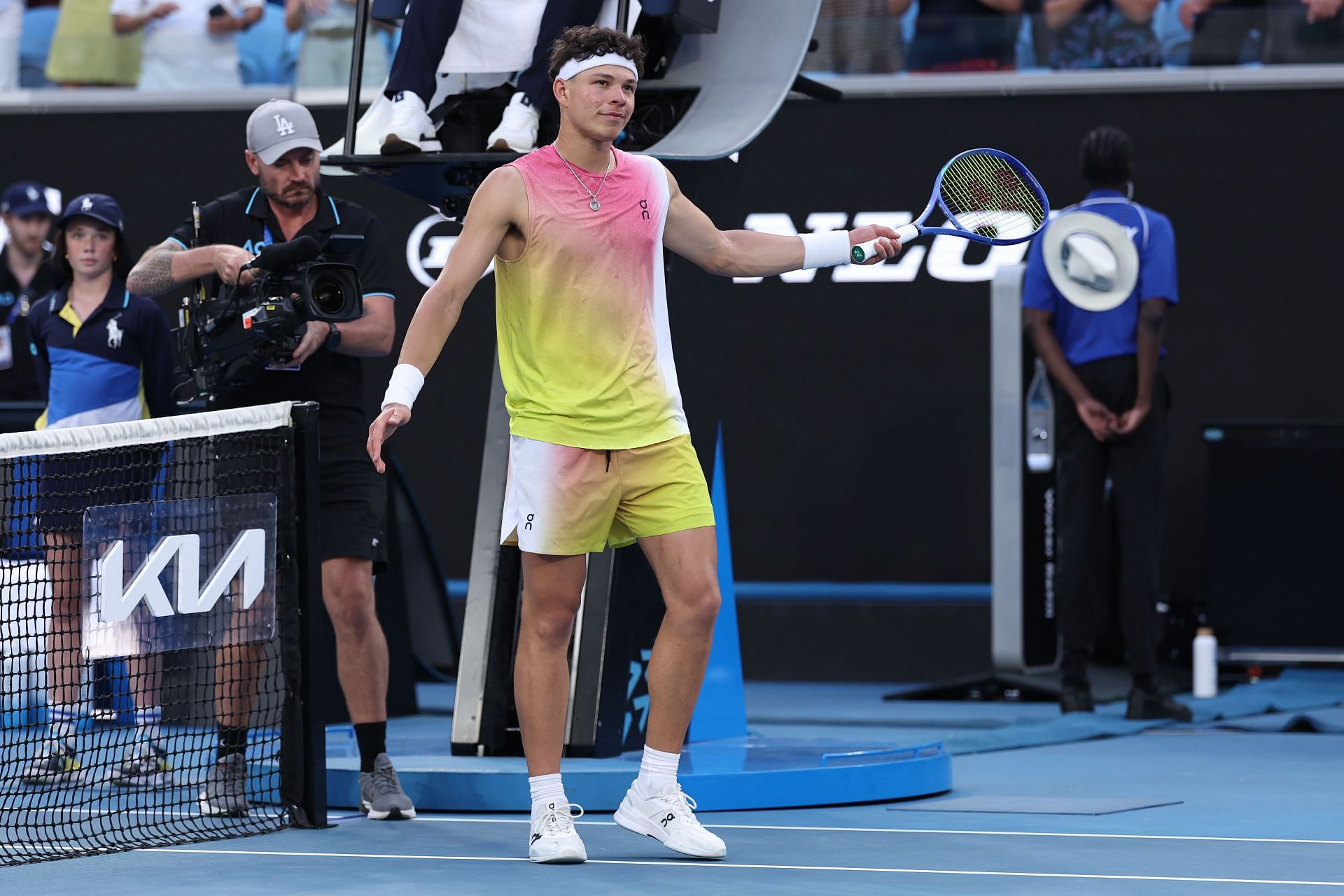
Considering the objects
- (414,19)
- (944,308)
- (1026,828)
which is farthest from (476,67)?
(944,308)

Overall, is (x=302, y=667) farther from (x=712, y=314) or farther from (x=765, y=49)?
(x=765, y=49)

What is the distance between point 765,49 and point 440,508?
489cm

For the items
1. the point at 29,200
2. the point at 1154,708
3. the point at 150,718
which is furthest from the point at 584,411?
the point at 29,200

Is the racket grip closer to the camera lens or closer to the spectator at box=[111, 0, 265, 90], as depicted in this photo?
the camera lens

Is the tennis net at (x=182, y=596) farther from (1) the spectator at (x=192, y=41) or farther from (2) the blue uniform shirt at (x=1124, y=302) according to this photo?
(1) the spectator at (x=192, y=41)

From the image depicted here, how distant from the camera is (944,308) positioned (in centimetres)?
1020

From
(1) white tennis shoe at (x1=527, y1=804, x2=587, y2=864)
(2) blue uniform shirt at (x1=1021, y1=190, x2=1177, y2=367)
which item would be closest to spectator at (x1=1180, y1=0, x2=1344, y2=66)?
(2) blue uniform shirt at (x1=1021, y1=190, x2=1177, y2=367)

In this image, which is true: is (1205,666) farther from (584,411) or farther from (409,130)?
(584,411)

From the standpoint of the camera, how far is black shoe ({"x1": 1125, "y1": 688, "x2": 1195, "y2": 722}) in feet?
26.6

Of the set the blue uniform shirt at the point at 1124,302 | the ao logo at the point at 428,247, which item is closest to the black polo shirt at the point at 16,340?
the ao logo at the point at 428,247

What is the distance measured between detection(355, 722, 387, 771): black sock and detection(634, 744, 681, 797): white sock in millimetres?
1053

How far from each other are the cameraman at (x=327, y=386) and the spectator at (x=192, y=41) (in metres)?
5.46

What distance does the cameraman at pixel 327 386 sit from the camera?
563 centimetres

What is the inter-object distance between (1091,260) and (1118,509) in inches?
41.3
